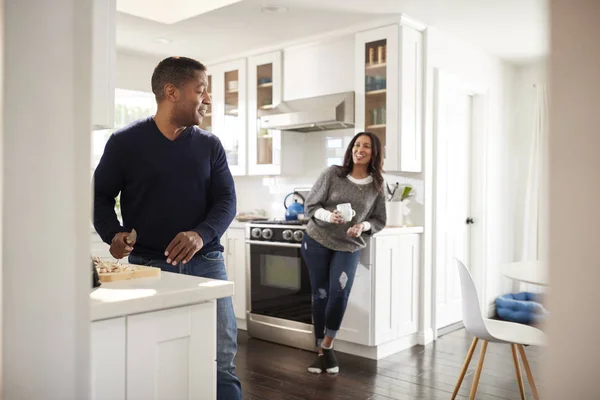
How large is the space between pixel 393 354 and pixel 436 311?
0.63 m

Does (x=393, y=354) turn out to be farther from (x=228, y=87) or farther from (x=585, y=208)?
(x=585, y=208)

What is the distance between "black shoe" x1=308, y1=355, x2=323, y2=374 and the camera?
328 cm

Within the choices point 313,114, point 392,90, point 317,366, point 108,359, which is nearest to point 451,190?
point 392,90

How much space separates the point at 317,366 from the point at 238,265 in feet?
4.29

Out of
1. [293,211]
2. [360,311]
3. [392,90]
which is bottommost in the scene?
[360,311]

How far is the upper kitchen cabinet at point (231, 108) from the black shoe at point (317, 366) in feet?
6.70

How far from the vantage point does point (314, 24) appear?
4.01 meters

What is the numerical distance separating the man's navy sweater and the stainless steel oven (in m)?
2.04

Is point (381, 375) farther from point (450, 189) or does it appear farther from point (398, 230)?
point (450, 189)

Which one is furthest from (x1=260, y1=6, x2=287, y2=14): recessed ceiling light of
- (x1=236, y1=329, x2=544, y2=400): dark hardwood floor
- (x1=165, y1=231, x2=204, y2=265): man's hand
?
(x1=165, y1=231, x2=204, y2=265): man's hand

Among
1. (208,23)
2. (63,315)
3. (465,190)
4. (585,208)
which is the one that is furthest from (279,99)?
(585,208)

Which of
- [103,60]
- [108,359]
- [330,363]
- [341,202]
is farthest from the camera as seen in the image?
[341,202]

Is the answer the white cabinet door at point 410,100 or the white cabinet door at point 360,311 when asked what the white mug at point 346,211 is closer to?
the white cabinet door at point 360,311

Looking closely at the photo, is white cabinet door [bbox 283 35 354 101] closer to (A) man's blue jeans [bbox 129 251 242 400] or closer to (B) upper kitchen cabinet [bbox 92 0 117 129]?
(A) man's blue jeans [bbox 129 251 242 400]
